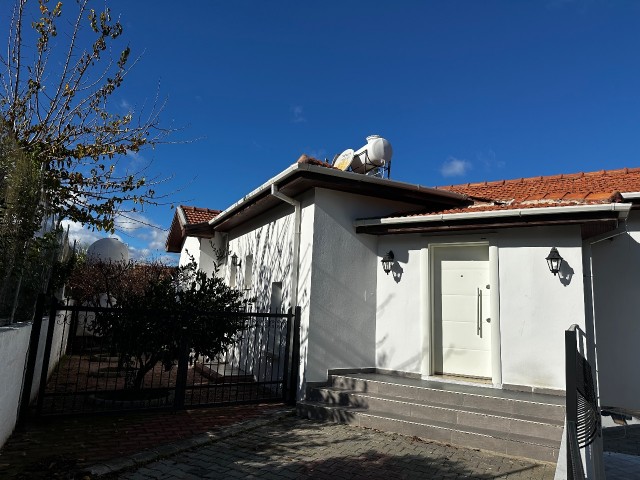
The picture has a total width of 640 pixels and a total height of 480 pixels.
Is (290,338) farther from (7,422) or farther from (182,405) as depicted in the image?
(7,422)

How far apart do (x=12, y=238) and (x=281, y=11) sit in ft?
23.6

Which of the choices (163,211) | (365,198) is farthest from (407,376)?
(163,211)

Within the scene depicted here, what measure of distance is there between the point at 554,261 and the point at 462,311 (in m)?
1.69

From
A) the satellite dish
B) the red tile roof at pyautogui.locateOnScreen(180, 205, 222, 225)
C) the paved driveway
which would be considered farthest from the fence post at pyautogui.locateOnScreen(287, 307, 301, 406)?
the red tile roof at pyautogui.locateOnScreen(180, 205, 222, 225)

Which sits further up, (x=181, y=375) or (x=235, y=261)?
(x=235, y=261)

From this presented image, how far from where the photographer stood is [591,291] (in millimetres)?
6520

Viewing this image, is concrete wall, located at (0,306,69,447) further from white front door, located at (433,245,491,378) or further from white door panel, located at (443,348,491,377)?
white door panel, located at (443,348,491,377)

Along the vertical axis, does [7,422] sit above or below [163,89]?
below

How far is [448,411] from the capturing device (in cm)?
525

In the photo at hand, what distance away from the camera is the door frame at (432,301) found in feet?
20.4

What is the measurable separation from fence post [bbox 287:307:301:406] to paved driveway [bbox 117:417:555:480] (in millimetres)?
1410

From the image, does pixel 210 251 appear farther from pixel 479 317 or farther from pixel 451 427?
pixel 451 427

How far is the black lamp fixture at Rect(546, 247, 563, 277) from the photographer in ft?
19.2

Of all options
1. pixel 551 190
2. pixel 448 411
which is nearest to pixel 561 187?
pixel 551 190
